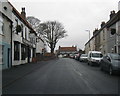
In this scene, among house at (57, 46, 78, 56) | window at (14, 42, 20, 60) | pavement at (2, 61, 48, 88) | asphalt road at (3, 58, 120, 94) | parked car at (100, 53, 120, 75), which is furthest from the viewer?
house at (57, 46, 78, 56)

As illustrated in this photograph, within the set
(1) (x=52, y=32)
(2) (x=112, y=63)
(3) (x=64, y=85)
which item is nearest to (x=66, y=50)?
(1) (x=52, y=32)

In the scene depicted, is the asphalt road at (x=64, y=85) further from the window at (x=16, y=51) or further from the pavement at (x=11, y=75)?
the window at (x=16, y=51)

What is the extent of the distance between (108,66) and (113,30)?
15.3 meters

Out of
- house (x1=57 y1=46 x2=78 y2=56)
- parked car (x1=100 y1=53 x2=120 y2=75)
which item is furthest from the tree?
house (x1=57 y1=46 x2=78 y2=56)

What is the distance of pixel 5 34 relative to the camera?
70.3 ft

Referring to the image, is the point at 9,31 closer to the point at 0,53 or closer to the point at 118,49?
the point at 0,53

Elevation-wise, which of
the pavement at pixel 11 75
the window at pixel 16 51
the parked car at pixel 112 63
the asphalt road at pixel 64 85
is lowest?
the asphalt road at pixel 64 85

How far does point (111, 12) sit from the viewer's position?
41375 mm

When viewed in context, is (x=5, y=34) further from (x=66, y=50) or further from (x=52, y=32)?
(x=66, y=50)

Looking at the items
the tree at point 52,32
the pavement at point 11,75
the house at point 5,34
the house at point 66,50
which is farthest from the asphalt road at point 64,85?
the house at point 66,50

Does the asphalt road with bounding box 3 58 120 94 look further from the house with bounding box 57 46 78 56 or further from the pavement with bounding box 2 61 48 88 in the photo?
the house with bounding box 57 46 78 56

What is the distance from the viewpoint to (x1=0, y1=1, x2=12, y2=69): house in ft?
66.0

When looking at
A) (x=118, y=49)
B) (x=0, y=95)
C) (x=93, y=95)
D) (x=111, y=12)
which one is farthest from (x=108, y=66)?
(x=111, y=12)

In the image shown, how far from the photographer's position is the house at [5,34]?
20.1 metres
